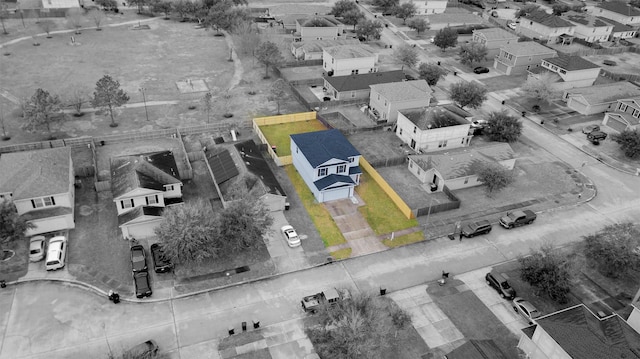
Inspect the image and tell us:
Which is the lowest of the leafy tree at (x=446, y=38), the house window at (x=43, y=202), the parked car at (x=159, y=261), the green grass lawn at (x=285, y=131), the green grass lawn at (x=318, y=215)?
the green grass lawn at (x=318, y=215)

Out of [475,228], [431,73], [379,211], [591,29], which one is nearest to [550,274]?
[475,228]

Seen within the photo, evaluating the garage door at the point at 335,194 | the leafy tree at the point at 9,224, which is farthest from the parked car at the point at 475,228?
the leafy tree at the point at 9,224

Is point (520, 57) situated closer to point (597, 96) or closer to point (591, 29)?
point (597, 96)

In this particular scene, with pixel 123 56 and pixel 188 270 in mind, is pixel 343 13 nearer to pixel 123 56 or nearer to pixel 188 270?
pixel 123 56

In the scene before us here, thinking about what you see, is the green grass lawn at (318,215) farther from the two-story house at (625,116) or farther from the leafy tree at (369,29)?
the leafy tree at (369,29)

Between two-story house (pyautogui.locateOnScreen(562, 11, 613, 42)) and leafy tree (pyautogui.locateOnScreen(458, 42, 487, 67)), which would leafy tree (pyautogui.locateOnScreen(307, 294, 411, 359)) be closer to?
leafy tree (pyautogui.locateOnScreen(458, 42, 487, 67))
